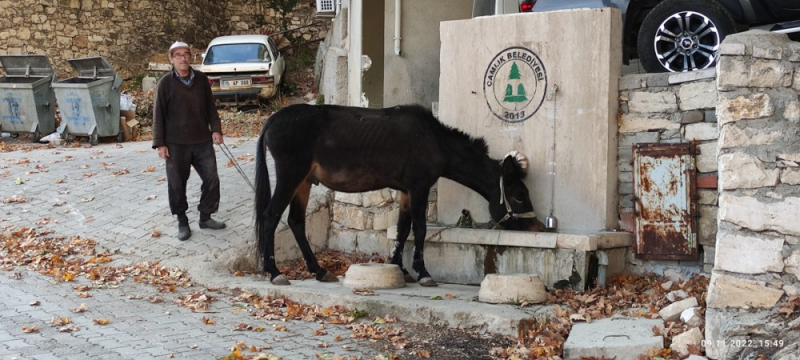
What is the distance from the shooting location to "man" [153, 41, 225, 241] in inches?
365

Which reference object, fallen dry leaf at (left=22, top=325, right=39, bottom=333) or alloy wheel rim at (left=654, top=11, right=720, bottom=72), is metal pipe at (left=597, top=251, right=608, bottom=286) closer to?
alloy wheel rim at (left=654, top=11, right=720, bottom=72)

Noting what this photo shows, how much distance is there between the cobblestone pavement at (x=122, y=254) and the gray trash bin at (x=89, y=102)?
855 mm

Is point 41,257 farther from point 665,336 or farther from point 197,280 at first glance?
point 665,336

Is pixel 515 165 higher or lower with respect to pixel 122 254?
higher

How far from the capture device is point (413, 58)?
1238 cm

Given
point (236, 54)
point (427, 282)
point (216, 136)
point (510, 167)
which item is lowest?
point (427, 282)

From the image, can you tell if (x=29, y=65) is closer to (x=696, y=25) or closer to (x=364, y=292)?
(x=364, y=292)

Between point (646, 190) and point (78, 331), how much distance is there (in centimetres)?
478

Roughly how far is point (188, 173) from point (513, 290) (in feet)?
12.9

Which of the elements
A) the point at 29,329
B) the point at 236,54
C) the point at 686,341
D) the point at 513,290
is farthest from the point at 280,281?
the point at 236,54

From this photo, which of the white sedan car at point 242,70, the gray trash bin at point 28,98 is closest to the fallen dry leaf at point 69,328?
the gray trash bin at point 28,98

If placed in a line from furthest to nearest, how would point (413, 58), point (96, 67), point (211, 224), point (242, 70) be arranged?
point (242, 70) < point (96, 67) < point (413, 58) < point (211, 224)

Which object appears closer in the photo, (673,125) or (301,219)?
(673,125)
